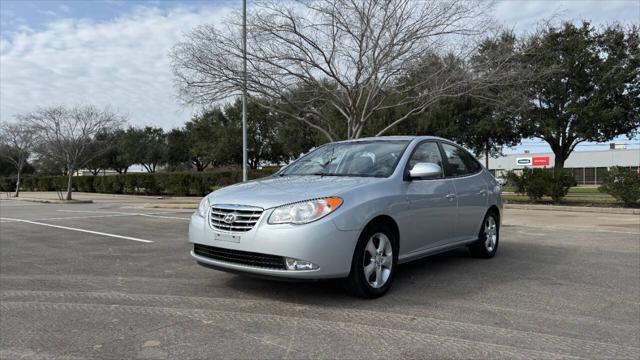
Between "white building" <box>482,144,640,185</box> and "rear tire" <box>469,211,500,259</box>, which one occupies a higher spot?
"white building" <box>482,144,640,185</box>

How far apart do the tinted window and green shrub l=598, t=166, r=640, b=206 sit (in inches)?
543

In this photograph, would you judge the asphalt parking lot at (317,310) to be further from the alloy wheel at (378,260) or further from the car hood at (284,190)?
the car hood at (284,190)

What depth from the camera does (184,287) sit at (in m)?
5.55

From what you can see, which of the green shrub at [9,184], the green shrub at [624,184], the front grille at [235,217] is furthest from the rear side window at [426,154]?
the green shrub at [9,184]

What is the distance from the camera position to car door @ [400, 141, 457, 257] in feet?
18.0

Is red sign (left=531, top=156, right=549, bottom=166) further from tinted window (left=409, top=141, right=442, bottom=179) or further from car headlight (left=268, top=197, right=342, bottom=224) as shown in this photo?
car headlight (left=268, top=197, right=342, bottom=224)

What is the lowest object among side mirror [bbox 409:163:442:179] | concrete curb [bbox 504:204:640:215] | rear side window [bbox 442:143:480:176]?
concrete curb [bbox 504:204:640:215]

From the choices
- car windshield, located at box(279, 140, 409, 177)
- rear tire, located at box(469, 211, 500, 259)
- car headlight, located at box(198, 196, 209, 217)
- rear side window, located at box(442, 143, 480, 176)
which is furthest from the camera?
rear tire, located at box(469, 211, 500, 259)

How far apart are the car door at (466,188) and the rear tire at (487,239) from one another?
20 cm

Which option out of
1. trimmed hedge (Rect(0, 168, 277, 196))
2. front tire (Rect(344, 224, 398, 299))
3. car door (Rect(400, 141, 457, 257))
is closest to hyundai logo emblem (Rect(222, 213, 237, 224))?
front tire (Rect(344, 224, 398, 299))

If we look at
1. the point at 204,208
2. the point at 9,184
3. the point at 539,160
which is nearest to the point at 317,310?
the point at 204,208

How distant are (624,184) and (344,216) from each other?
1605 centimetres

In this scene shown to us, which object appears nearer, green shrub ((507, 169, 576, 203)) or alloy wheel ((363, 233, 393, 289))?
alloy wheel ((363, 233, 393, 289))

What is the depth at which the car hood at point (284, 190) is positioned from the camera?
4.68 meters
